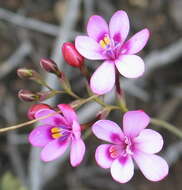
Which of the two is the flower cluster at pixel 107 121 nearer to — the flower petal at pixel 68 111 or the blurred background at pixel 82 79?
the flower petal at pixel 68 111

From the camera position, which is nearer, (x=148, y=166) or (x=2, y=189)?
(x=148, y=166)

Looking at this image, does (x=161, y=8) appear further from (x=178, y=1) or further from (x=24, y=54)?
(x=24, y=54)

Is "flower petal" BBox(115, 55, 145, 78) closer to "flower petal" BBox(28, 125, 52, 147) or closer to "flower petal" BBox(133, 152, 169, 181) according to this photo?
"flower petal" BBox(133, 152, 169, 181)

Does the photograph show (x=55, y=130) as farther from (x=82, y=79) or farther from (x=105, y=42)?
(x=82, y=79)

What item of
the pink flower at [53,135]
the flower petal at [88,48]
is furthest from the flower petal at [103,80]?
the pink flower at [53,135]

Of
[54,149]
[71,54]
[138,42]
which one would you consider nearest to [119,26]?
[138,42]

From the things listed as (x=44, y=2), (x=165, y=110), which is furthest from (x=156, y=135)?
(x=44, y=2)

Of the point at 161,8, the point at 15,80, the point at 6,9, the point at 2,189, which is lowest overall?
the point at 2,189
